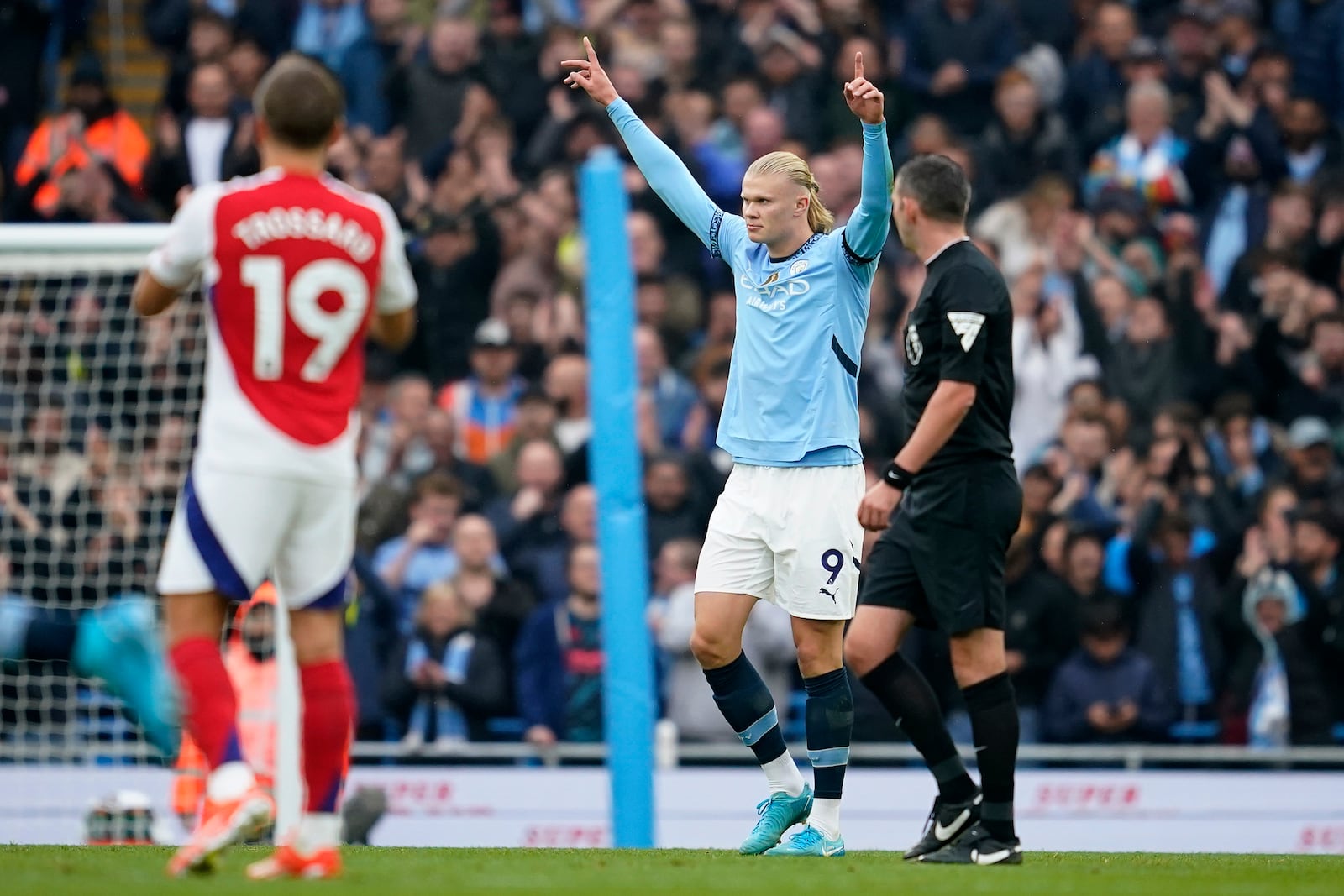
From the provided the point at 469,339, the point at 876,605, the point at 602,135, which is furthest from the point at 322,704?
the point at 602,135

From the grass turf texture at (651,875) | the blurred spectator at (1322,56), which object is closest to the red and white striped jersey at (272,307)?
the grass turf texture at (651,875)

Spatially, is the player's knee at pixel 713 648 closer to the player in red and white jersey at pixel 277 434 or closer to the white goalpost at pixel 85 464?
the player in red and white jersey at pixel 277 434

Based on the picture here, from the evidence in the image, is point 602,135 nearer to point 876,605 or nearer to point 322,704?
point 876,605

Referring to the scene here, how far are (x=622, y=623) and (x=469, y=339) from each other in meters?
5.72

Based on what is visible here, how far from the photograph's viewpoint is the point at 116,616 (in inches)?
231

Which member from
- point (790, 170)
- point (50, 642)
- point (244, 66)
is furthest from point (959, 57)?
point (50, 642)

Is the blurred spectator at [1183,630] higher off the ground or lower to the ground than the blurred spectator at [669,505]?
lower

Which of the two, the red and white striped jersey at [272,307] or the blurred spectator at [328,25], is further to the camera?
the blurred spectator at [328,25]

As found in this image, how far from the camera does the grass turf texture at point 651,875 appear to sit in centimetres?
543

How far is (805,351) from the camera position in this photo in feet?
23.5

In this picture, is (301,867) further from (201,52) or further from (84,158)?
(201,52)

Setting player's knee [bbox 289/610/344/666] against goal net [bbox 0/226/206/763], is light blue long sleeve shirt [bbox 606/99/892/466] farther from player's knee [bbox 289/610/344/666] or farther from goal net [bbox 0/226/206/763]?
goal net [bbox 0/226/206/763]

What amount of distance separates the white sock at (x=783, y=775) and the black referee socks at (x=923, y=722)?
514 millimetres

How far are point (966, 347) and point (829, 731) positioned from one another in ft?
5.06
